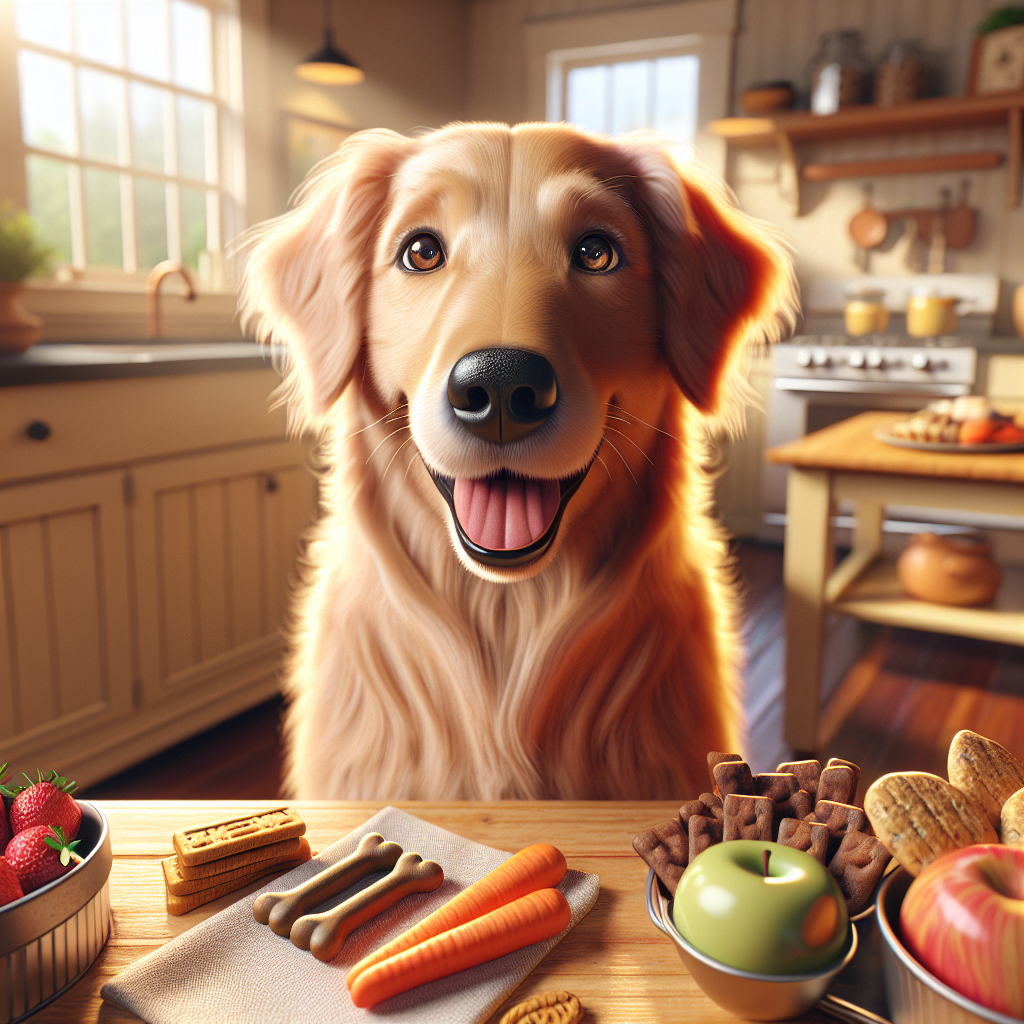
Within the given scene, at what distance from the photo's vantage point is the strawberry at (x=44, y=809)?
601 mm

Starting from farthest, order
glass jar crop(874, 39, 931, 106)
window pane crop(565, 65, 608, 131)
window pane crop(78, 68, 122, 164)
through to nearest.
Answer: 1. window pane crop(565, 65, 608, 131)
2. glass jar crop(874, 39, 931, 106)
3. window pane crop(78, 68, 122, 164)

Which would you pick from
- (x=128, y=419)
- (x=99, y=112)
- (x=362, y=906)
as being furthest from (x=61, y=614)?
(x=99, y=112)

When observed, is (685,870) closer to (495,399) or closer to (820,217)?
(495,399)

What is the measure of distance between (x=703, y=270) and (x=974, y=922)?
0.77 metres

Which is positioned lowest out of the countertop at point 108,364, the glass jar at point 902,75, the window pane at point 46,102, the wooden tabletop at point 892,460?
the wooden tabletop at point 892,460

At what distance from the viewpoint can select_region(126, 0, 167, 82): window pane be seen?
3107 mm

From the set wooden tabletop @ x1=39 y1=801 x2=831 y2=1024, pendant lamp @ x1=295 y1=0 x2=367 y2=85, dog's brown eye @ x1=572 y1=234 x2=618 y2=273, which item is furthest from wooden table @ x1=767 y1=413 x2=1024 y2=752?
pendant lamp @ x1=295 y1=0 x2=367 y2=85

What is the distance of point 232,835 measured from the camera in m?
0.67

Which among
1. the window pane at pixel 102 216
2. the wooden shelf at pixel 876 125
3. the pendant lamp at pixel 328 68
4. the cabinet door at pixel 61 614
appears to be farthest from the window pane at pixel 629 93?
the cabinet door at pixel 61 614

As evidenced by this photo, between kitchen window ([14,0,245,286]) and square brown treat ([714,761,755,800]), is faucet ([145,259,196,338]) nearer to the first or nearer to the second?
kitchen window ([14,0,245,286])

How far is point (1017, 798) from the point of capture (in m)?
0.56

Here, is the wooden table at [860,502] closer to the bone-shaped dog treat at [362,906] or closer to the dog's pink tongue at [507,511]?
the dog's pink tongue at [507,511]

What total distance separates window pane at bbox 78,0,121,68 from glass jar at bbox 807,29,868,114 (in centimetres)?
321

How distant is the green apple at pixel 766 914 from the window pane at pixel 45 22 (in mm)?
3097
